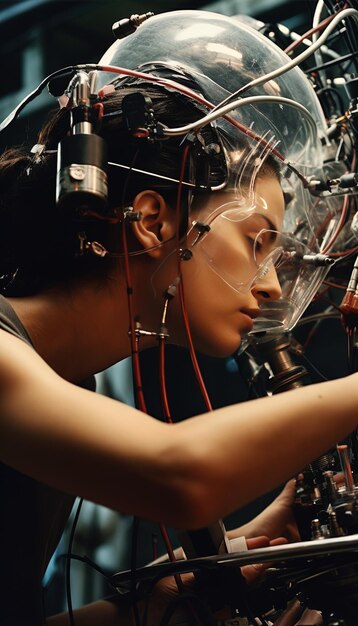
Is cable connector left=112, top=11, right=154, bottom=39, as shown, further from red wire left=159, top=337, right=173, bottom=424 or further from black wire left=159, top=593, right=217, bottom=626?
black wire left=159, top=593, right=217, bottom=626

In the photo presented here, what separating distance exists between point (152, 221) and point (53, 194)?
0.59 feet

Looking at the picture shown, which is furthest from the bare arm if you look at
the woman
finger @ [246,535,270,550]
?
finger @ [246,535,270,550]

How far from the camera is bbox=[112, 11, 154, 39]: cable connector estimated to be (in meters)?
1.41

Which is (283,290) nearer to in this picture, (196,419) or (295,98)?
(295,98)

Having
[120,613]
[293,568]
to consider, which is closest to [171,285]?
[293,568]

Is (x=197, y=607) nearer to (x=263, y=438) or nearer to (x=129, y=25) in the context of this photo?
(x=263, y=438)

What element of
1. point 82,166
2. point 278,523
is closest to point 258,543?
point 278,523

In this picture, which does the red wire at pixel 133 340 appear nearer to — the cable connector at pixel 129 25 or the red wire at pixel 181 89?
the red wire at pixel 181 89

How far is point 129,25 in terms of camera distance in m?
1.42

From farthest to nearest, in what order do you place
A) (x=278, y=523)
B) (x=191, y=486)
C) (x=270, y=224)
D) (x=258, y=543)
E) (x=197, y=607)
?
(x=278, y=523), (x=270, y=224), (x=258, y=543), (x=197, y=607), (x=191, y=486)

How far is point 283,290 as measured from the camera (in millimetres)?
1459

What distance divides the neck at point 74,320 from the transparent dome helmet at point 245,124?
174 mm

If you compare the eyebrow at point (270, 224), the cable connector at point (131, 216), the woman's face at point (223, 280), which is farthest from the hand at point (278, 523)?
the cable connector at point (131, 216)

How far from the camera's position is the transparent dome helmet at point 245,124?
131cm
